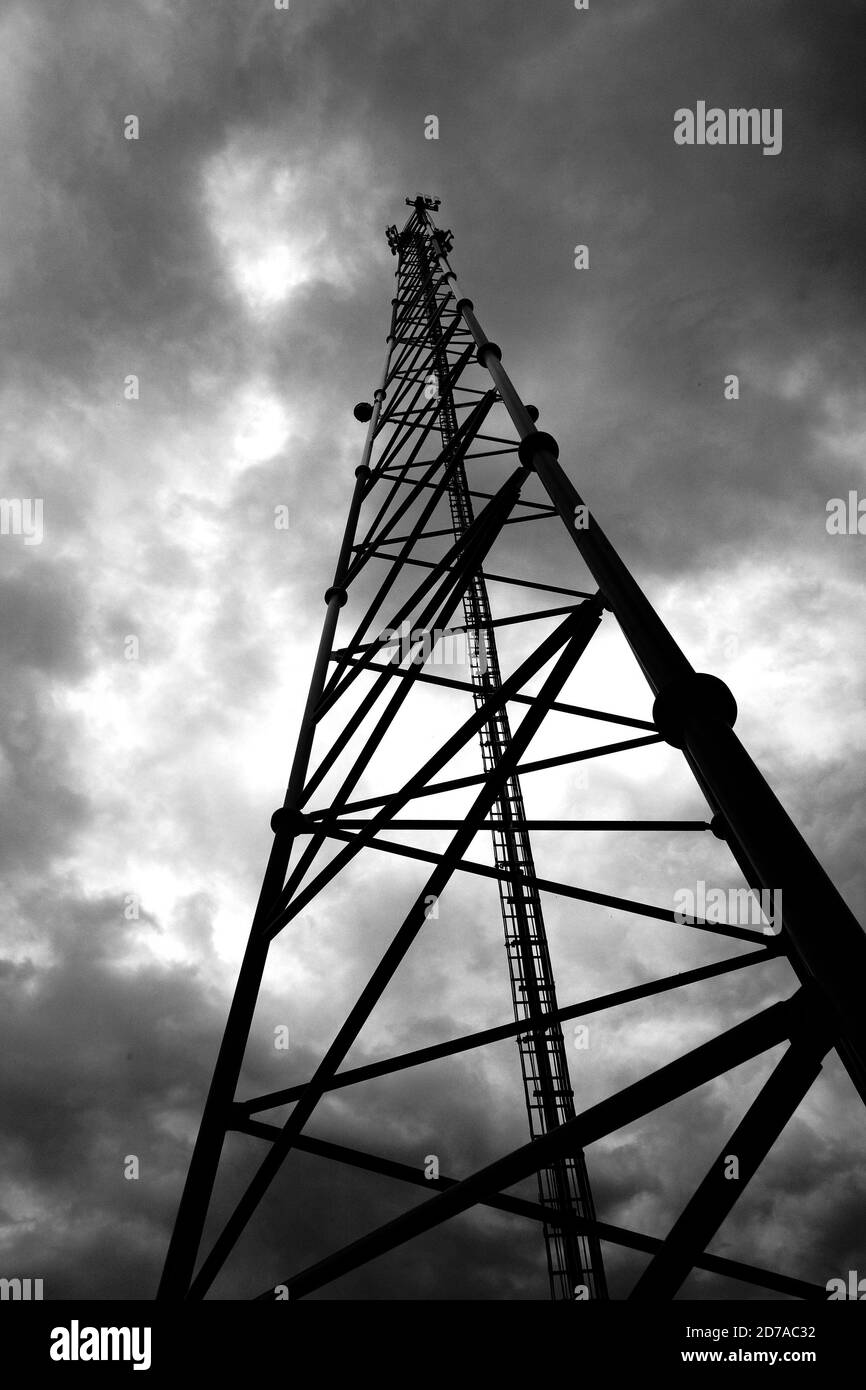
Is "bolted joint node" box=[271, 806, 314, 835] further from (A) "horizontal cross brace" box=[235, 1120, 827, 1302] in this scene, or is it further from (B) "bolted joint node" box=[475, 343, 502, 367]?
(B) "bolted joint node" box=[475, 343, 502, 367]

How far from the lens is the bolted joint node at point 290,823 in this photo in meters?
6.20

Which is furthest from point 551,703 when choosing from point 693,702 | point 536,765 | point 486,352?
point 486,352

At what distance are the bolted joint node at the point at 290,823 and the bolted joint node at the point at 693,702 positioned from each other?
3298mm

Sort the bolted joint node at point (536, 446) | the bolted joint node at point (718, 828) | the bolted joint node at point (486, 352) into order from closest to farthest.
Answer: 1. the bolted joint node at point (718, 828)
2. the bolted joint node at point (536, 446)
3. the bolted joint node at point (486, 352)

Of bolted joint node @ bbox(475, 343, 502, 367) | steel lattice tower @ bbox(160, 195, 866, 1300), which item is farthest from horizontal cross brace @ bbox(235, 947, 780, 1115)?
bolted joint node @ bbox(475, 343, 502, 367)

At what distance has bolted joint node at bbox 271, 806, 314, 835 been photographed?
620cm

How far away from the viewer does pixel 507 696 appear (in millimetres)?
5730

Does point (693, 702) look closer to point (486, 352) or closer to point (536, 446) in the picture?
point (536, 446)

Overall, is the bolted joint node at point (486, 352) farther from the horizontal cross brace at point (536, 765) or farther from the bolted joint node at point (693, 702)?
the bolted joint node at point (693, 702)

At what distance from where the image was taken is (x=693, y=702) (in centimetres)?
378

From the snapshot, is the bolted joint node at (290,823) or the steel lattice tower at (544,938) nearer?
the steel lattice tower at (544,938)

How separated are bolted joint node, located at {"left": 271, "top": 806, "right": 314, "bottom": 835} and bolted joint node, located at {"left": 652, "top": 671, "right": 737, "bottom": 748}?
3298 millimetres

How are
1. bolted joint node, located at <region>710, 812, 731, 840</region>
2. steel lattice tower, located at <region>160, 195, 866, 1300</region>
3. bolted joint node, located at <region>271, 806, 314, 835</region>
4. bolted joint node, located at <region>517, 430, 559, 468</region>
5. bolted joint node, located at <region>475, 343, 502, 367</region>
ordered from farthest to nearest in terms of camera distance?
bolted joint node, located at <region>475, 343, 502, 367</region>
bolted joint node, located at <region>517, 430, 559, 468</region>
bolted joint node, located at <region>271, 806, 314, 835</region>
bolted joint node, located at <region>710, 812, 731, 840</region>
steel lattice tower, located at <region>160, 195, 866, 1300</region>

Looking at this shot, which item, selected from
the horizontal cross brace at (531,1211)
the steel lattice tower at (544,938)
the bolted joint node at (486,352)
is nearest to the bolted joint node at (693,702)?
the steel lattice tower at (544,938)
